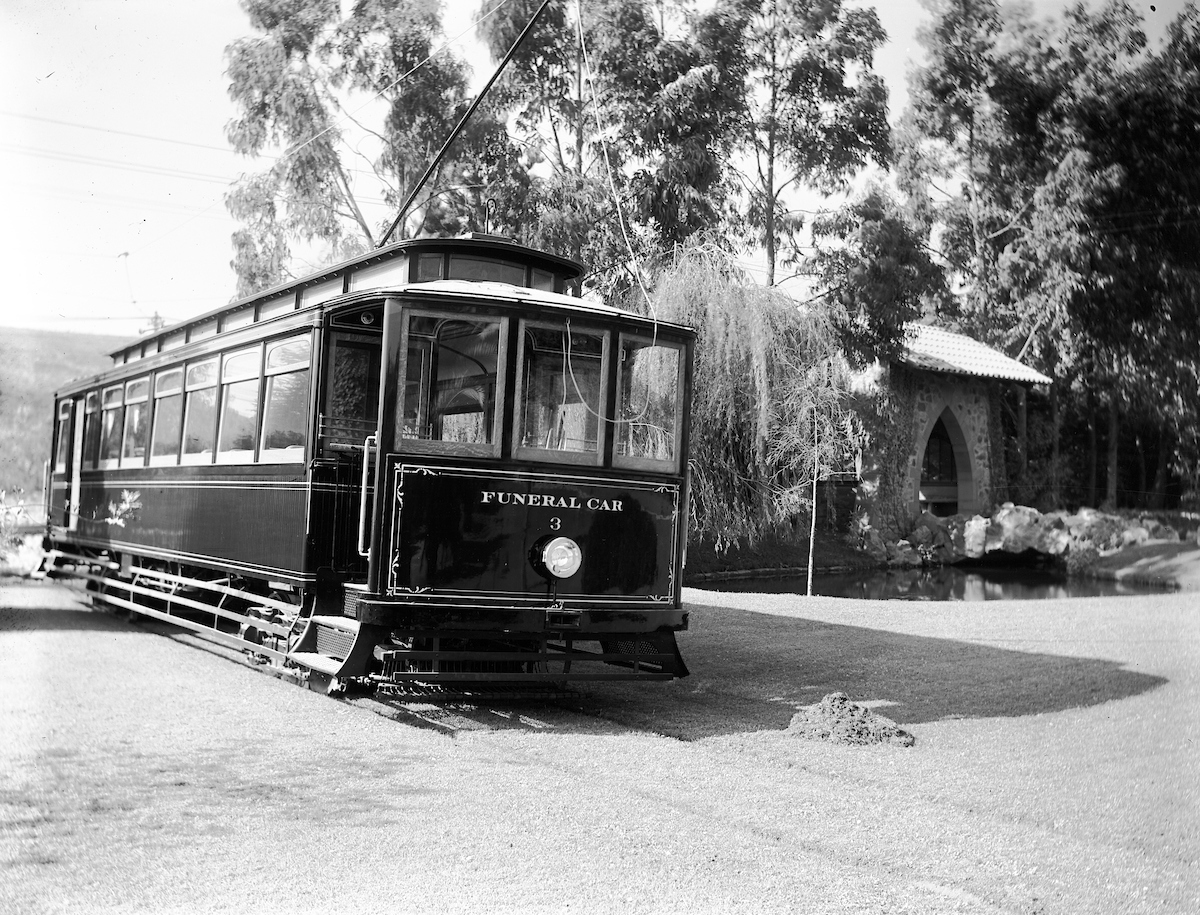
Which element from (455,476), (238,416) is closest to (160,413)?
(238,416)

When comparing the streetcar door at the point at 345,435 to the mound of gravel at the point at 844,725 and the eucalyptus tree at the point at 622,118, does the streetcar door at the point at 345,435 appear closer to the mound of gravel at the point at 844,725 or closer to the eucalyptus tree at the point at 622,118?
the mound of gravel at the point at 844,725

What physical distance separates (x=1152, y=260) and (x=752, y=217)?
66.8ft

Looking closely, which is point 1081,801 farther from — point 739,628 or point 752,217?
point 752,217

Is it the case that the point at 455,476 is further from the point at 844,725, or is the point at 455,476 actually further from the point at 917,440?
the point at 917,440

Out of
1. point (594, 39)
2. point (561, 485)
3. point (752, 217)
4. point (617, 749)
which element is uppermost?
point (594, 39)

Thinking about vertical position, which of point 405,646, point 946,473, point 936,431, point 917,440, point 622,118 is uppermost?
point 622,118

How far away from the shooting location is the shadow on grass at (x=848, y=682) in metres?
7.75

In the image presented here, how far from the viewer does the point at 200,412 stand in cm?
1049

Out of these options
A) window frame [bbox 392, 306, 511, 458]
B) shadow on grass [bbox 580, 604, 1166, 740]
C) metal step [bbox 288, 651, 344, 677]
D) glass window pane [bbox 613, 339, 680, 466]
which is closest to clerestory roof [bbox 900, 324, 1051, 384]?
shadow on grass [bbox 580, 604, 1166, 740]

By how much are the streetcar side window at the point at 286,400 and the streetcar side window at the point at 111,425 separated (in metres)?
4.92

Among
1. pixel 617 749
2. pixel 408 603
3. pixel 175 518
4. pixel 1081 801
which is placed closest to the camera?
pixel 1081 801

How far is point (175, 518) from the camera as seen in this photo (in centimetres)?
1088

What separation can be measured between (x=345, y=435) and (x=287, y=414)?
0.65 m

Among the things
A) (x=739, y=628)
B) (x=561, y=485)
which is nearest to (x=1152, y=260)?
(x=561, y=485)
